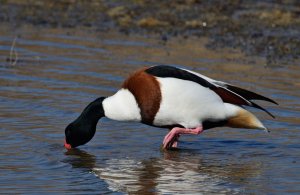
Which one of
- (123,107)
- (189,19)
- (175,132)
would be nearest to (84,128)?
(123,107)

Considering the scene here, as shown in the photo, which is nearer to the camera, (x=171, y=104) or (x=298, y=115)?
(x=171, y=104)

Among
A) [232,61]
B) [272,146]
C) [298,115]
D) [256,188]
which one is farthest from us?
[232,61]

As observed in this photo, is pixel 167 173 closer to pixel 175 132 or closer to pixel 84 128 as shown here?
pixel 175 132

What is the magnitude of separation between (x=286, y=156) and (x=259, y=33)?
612 centimetres

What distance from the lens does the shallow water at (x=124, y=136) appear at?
264 inches

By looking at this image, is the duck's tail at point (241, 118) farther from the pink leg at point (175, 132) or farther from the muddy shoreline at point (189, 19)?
the muddy shoreline at point (189, 19)

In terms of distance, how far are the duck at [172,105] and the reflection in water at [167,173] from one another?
22 centimetres

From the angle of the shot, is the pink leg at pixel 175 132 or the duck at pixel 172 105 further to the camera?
the pink leg at pixel 175 132

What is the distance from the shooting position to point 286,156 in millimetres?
7539

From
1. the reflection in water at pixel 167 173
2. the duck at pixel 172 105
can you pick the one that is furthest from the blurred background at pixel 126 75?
the duck at pixel 172 105

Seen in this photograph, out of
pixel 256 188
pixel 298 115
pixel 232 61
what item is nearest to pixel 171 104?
pixel 256 188

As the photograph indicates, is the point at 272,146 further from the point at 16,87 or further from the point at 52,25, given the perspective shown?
the point at 52,25

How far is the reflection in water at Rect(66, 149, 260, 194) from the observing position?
6.54 meters

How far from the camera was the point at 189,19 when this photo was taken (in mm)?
14594
